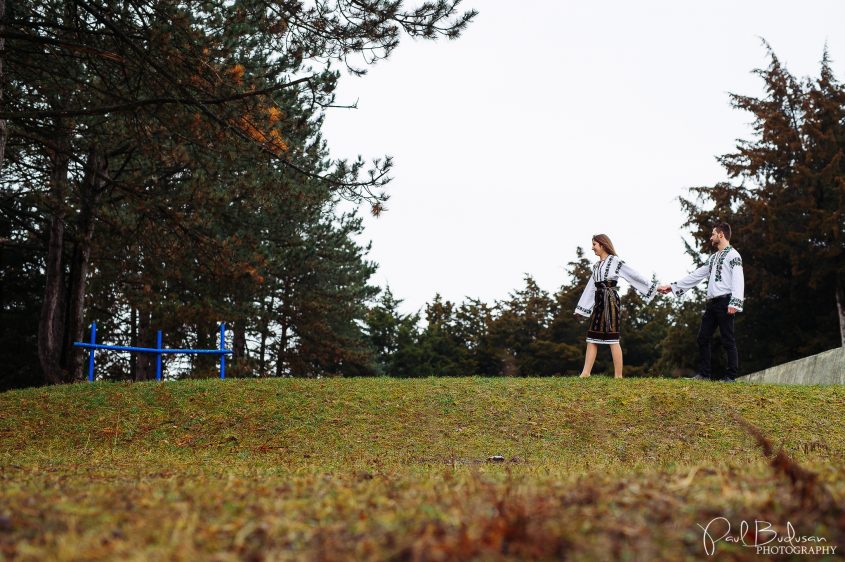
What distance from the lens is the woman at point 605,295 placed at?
42.3ft

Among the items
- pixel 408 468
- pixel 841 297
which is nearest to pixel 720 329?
pixel 408 468

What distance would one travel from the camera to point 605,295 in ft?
42.7

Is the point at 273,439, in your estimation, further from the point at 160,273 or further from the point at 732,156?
the point at 732,156

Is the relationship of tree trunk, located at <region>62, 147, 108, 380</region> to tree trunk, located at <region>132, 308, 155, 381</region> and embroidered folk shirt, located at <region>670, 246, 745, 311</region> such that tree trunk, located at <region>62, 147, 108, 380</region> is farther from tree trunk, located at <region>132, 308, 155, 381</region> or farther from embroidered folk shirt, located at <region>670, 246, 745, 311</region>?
embroidered folk shirt, located at <region>670, 246, 745, 311</region>

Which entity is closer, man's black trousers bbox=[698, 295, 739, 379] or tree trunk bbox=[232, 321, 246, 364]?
man's black trousers bbox=[698, 295, 739, 379]

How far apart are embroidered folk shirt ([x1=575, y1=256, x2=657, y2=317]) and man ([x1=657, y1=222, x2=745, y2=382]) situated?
0.79 feet

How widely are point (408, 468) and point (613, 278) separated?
6.93 meters

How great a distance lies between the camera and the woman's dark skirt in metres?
12.9

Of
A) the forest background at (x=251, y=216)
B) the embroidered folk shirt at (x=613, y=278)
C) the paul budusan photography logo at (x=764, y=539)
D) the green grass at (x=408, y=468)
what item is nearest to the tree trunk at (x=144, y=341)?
the forest background at (x=251, y=216)

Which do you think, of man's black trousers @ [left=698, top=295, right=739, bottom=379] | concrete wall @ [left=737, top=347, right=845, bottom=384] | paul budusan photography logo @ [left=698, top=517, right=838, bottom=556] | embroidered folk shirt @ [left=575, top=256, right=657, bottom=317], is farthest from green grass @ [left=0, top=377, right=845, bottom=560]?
concrete wall @ [left=737, top=347, right=845, bottom=384]

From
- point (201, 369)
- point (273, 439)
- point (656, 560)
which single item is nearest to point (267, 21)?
point (273, 439)

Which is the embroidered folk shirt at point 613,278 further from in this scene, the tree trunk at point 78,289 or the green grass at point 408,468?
the tree trunk at point 78,289

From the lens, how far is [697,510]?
10.3ft

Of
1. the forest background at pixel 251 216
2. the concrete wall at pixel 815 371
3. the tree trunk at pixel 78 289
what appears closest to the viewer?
the forest background at pixel 251 216
